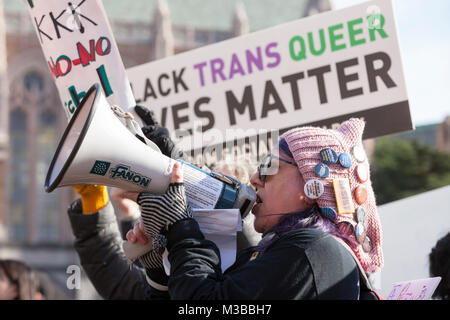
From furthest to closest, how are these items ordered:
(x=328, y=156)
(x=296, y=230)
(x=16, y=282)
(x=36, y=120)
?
(x=36, y=120) < (x=16, y=282) < (x=328, y=156) < (x=296, y=230)

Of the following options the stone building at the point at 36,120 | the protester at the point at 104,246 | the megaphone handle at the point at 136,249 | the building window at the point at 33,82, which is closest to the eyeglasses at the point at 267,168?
the megaphone handle at the point at 136,249

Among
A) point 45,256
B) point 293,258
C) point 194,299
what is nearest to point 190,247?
point 194,299

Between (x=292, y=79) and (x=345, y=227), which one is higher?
(x=292, y=79)

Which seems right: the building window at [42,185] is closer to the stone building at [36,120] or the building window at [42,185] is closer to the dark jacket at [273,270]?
the stone building at [36,120]

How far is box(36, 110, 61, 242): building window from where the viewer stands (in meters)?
23.6

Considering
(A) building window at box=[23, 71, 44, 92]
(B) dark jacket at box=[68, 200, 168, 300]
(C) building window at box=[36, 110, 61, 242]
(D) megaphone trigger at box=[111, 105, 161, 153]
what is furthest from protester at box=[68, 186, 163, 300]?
(A) building window at box=[23, 71, 44, 92]

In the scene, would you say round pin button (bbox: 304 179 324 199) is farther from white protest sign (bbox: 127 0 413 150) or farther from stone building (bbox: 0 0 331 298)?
stone building (bbox: 0 0 331 298)

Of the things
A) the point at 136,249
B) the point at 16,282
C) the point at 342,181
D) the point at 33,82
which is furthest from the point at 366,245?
the point at 33,82

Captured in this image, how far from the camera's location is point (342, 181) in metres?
1.90

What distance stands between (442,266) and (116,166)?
→ 1.38m

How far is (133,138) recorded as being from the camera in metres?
1.92

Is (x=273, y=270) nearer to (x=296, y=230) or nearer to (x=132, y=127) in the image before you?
(x=296, y=230)

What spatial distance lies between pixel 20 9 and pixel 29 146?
633 centimetres

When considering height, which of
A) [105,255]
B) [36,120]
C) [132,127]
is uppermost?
[36,120]
